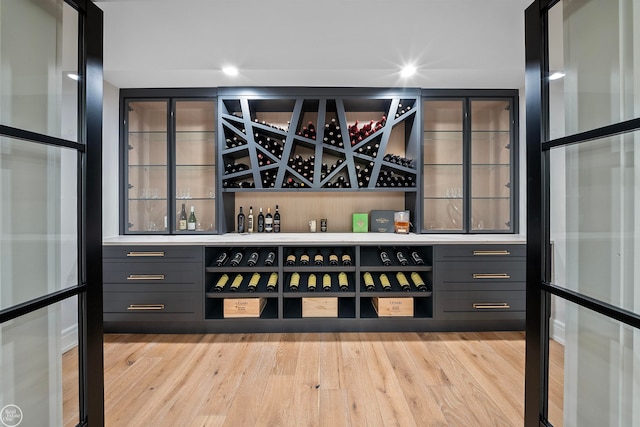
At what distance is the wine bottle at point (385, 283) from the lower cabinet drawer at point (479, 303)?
0.43 metres

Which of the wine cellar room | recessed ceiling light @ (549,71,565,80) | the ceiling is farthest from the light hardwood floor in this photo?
Result: the ceiling

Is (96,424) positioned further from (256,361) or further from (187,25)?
(187,25)

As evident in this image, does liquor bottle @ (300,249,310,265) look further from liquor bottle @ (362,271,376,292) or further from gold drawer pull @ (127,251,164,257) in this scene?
gold drawer pull @ (127,251,164,257)

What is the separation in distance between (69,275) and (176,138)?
7.18ft

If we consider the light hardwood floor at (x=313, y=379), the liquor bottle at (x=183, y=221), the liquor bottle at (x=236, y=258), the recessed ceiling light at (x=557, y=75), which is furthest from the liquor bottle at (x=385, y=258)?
the liquor bottle at (x=183, y=221)

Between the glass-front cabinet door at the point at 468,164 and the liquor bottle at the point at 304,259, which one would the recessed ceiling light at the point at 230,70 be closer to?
the liquor bottle at the point at 304,259

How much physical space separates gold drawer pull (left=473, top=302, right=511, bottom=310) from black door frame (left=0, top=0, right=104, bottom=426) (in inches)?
104

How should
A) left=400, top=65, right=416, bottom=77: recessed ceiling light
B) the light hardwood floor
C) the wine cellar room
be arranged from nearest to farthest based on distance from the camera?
1. the wine cellar room
2. the light hardwood floor
3. left=400, top=65, right=416, bottom=77: recessed ceiling light

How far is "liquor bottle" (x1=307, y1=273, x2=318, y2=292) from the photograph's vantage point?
103 inches

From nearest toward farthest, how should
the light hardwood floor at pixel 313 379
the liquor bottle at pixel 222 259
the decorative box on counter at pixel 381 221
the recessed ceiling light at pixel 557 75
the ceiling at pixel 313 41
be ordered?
the recessed ceiling light at pixel 557 75
the light hardwood floor at pixel 313 379
the ceiling at pixel 313 41
the liquor bottle at pixel 222 259
the decorative box on counter at pixel 381 221

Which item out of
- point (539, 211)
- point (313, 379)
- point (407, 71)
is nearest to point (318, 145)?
point (407, 71)

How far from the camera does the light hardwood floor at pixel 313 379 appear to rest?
5.19ft

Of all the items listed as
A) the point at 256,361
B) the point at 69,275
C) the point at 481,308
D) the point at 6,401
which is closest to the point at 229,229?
the point at 256,361

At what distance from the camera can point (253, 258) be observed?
268cm
